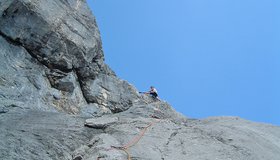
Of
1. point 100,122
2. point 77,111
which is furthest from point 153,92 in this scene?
point 100,122

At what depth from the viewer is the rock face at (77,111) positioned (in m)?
10.0

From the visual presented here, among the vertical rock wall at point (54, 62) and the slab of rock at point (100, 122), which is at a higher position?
the vertical rock wall at point (54, 62)

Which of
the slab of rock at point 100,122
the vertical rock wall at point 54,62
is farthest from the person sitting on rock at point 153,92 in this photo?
the slab of rock at point 100,122

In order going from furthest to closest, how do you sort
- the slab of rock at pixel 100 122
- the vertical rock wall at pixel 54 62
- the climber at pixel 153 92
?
the climber at pixel 153 92 → the vertical rock wall at pixel 54 62 → the slab of rock at pixel 100 122

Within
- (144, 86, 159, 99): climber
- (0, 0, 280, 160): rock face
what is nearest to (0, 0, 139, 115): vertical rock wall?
(0, 0, 280, 160): rock face

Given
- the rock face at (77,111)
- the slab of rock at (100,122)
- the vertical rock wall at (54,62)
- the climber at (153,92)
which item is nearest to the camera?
the rock face at (77,111)

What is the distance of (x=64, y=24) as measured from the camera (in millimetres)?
19406

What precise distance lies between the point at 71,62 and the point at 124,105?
3.57 meters

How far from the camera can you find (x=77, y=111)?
17.2 m

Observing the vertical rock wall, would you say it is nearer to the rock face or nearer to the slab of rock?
the rock face

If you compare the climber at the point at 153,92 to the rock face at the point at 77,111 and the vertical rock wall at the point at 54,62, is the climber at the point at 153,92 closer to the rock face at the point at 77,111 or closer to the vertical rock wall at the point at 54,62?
the rock face at the point at 77,111

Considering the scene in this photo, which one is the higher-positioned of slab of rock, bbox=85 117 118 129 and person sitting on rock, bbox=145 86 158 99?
person sitting on rock, bbox=145 86 158 99

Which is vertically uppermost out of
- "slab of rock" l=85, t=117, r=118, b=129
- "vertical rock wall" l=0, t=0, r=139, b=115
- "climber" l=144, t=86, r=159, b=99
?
"climber" l=144, t=86, r=159, b=99

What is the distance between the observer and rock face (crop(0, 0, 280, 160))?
395 inches
